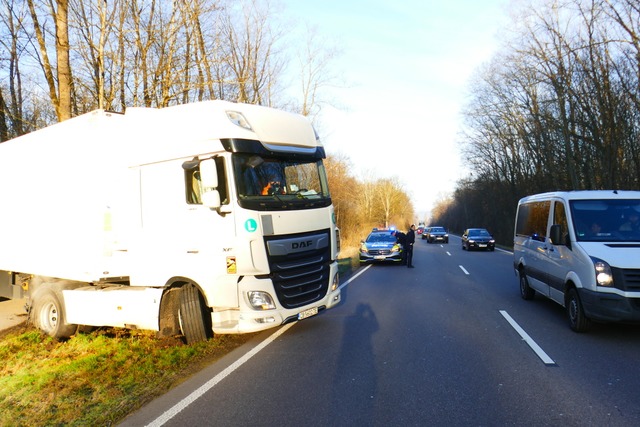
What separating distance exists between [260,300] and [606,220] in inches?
231

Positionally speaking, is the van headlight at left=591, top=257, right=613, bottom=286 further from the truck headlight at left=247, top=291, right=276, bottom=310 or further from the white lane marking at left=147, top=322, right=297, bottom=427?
the white lane marking at left=147, top=322, right=297, bottom=427

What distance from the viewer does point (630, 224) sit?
7.19m

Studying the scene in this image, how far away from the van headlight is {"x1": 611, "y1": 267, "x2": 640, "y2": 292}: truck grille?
71mm

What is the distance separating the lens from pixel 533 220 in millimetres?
9500

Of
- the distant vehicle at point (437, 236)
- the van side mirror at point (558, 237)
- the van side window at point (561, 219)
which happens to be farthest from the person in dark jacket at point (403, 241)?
the distant vehicle at point (437, 236)

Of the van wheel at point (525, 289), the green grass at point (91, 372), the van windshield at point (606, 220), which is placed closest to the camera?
the green grass at point (91, 372)

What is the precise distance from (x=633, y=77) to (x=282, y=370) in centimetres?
2292

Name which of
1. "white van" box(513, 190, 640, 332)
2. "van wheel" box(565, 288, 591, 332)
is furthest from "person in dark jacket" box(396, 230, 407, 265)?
"van wheel" box(565, 288, 591, 332)

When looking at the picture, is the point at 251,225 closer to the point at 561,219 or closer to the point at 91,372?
the point at 91,372

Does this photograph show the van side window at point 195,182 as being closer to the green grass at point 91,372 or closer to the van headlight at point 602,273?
the green grass at point 91,372

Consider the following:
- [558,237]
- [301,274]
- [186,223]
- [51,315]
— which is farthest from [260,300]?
[558,237]

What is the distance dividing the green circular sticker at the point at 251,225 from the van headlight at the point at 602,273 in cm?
492

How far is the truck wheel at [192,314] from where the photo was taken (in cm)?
641

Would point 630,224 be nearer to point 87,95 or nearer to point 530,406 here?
point 530,406
